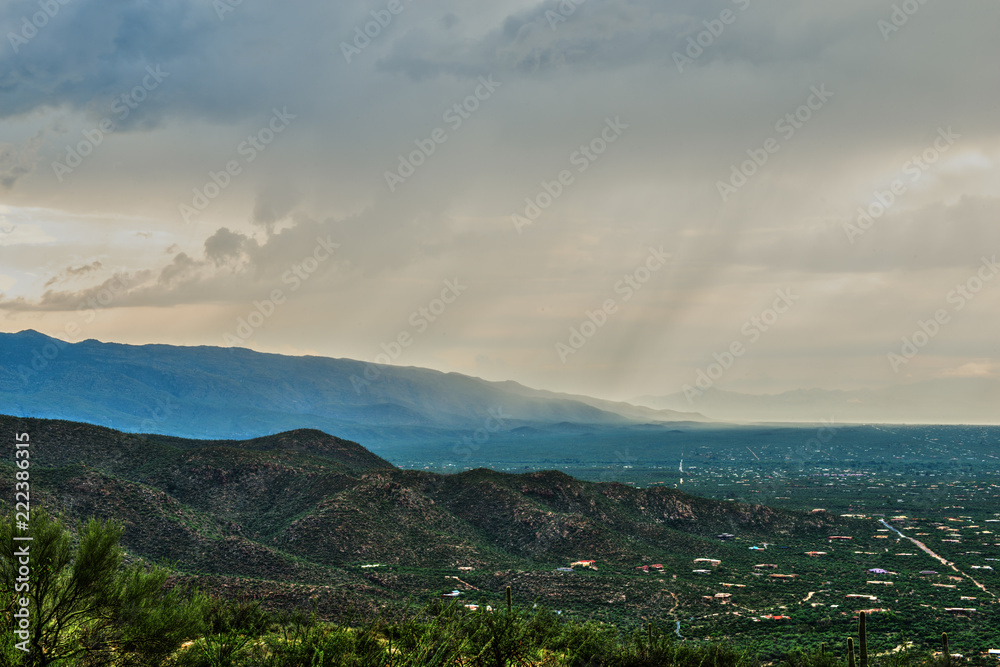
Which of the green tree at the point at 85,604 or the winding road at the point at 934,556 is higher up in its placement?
the green tree at the point at 85,604

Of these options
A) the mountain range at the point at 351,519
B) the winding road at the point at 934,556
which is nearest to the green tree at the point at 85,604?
the mountain range at the point at 351,519

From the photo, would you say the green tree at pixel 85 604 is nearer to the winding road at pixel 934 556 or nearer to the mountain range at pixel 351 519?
the mountain range at pixel 351 519

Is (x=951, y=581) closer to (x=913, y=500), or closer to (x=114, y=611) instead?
(x=114, y=611)

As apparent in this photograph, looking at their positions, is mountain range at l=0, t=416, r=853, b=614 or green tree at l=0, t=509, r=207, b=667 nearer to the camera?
green tree at l=0, t=509, r=207, b=667

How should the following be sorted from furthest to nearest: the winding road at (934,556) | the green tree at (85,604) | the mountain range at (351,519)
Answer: the winding road at (934,556)
the mountain range at (351,519)
the green tree at (85,604)

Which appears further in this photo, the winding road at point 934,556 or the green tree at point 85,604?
the winding road at point 934,556

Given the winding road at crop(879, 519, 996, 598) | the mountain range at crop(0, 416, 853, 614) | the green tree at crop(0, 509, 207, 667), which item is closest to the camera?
the green tree at crop(0, 509, 207, 667)

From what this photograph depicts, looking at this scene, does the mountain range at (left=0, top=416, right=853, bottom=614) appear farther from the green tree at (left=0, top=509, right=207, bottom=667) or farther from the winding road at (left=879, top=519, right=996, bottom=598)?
the green tree at (left=0, top=509, right=207, bottom=667)

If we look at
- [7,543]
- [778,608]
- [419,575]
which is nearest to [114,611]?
[7,543]

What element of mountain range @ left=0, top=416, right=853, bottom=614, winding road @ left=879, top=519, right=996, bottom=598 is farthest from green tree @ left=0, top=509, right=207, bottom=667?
winding road @ left=879, top=519, right=996, bottom=598
